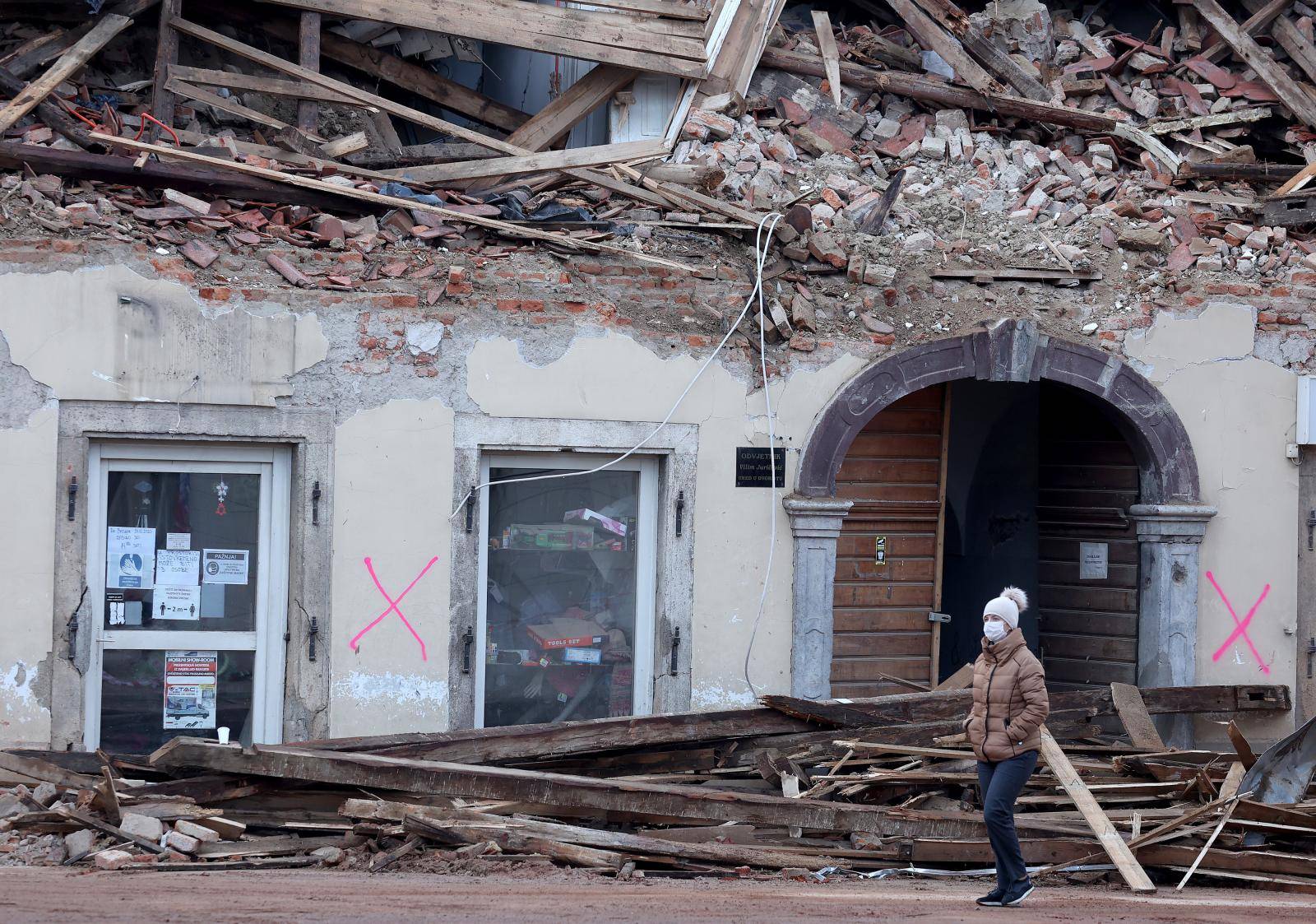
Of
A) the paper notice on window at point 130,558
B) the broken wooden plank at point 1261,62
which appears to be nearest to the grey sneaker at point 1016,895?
the paper notice on window at point 130,558

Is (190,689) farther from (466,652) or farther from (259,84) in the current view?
(259,84)

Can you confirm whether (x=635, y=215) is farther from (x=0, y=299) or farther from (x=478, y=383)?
(x=0, y=299)

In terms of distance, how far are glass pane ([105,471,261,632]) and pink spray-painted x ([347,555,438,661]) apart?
2.10 ft

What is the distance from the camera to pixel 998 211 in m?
8.77

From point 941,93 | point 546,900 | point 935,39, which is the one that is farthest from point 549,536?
point 935,39

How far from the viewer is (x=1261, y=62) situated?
9.48m

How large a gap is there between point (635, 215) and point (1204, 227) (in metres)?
3.71

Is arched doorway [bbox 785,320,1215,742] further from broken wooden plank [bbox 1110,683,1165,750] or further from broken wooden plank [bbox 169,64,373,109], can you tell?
broken wooden plank [bbox 169,64,373,109]

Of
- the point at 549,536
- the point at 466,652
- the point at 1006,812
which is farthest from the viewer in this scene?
the point at 549,536

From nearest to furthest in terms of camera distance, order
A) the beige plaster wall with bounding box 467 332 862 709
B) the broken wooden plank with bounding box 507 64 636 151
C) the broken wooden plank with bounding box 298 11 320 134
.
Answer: the beige plaster wall with bounding box 467 332 862 709 → the broken wooden plank with bounding box 298 11 320 134 → the broken wooden plank with bounding box 507 64 636 151

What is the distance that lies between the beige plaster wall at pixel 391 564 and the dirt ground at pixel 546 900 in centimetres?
188

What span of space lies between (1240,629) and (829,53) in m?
4.68

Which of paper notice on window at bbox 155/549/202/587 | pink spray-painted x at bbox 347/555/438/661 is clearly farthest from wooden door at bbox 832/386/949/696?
paper notice on window at bbox 155/549/202/587

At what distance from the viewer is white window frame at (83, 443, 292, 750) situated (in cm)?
720
